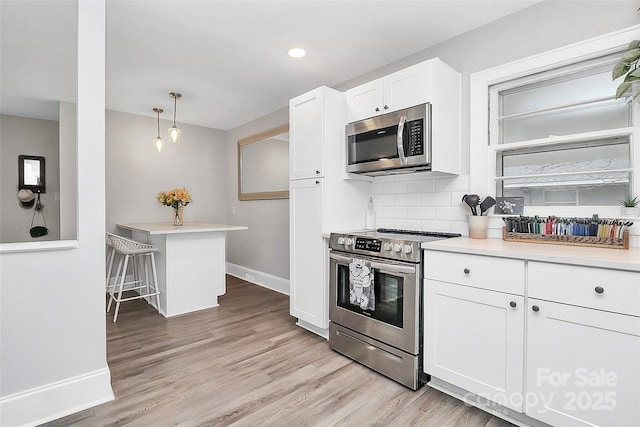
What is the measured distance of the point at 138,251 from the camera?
3.27 meters

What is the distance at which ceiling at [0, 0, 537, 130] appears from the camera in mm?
2139

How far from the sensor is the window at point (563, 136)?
189 cm

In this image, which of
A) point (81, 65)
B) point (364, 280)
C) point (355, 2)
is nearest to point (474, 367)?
point (364, 280)

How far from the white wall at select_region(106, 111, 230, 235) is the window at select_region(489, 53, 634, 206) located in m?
4.23

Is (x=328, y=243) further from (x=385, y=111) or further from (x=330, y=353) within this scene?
(x=385, y=111)

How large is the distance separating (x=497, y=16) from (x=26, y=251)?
3.24 m

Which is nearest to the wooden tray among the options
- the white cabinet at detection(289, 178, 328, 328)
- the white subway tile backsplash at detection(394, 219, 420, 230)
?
the white subway tile backsplash at detection(394, 219, 420, 230)

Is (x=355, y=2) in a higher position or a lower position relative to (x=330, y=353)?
higher

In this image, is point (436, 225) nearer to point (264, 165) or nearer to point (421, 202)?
point (421, 202)

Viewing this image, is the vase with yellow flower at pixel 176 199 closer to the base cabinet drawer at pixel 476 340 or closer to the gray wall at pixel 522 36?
the gray wall at pixel 522 36

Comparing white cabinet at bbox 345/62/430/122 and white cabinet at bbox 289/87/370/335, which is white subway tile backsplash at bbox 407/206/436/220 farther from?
white cabinet at bbox 345/62/430/122

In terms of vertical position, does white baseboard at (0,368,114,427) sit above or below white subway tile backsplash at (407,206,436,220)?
below

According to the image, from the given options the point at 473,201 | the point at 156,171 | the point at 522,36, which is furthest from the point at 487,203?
the point at 156,171

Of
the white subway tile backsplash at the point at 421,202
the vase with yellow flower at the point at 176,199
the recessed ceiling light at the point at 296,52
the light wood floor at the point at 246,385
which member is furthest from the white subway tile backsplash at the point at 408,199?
the vase with yellow flower at the point at 176,199
